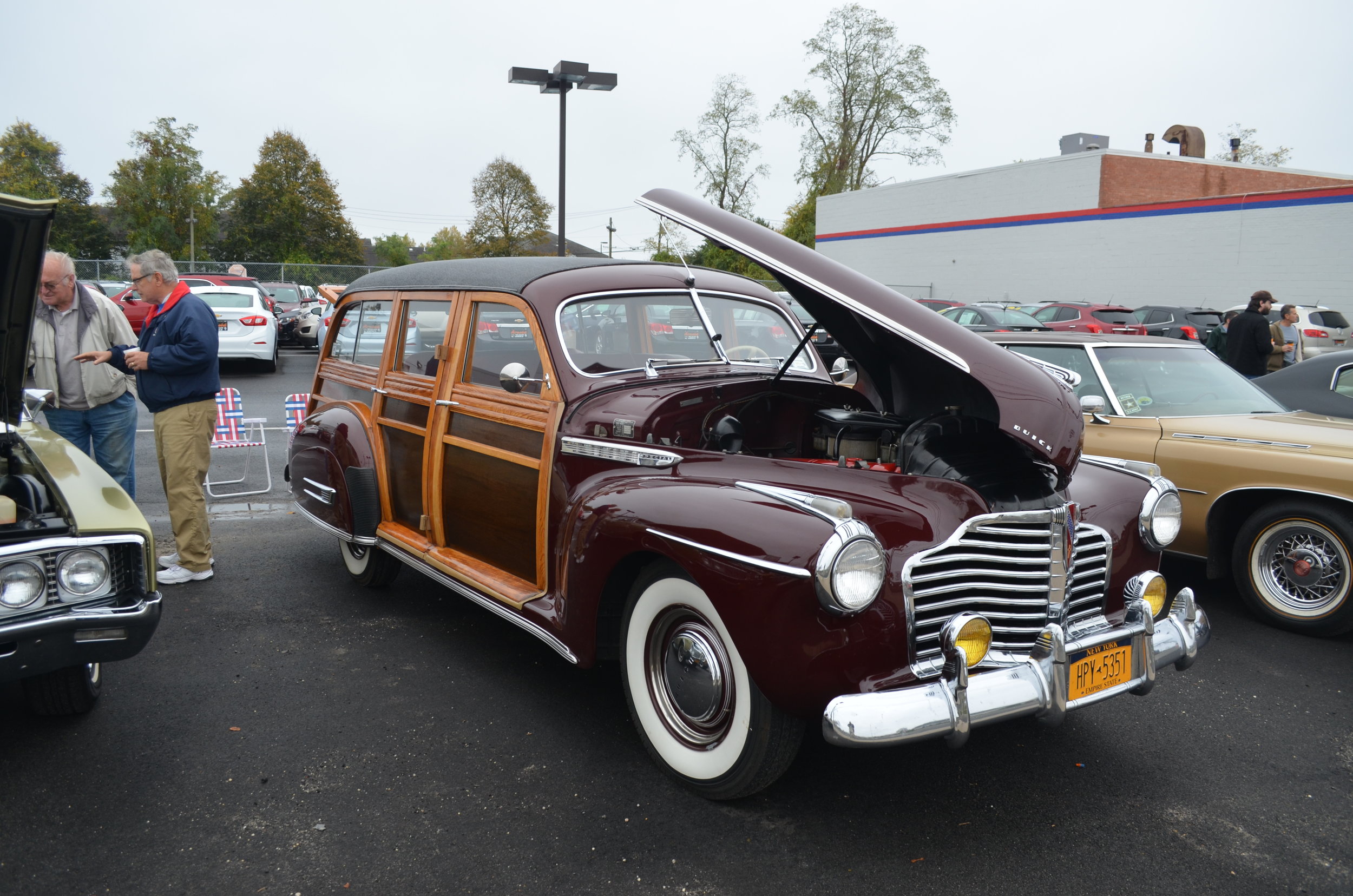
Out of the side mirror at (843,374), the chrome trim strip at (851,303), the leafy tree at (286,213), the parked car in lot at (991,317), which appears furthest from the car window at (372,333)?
the leafy tree at (286,213)

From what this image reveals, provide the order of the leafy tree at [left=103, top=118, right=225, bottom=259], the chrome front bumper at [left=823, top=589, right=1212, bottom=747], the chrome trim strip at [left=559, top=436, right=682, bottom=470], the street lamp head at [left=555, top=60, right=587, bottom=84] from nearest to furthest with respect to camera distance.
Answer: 1. the chrome front bumper at [left=823, top=589, right=1212, bottom=747]
2. the chrome trim strip at [left=559, top=436, right=682, bottom=470]
3. the street lamp head at [left=555, top=60, right=587, bottom=84]
4. the leafy tree at [left=103, top=118, right=225, bottom=259]

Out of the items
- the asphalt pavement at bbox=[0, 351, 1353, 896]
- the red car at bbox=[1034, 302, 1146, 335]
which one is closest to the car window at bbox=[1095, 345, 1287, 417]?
the asphalt pavement at bbox=[0, 351, 1353, 896]

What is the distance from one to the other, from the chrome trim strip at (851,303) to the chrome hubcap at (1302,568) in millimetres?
3011

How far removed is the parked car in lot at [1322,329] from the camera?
16.8m

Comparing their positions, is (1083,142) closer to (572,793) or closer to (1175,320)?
(1175,320)

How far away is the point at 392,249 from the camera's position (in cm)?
8612

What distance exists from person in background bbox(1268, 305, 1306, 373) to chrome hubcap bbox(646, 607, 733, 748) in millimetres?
8965

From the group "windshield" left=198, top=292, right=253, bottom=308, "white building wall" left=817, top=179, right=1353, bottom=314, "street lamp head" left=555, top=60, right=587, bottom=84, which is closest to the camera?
"street lamp head" left=555, top=60, right=587, bottom=84

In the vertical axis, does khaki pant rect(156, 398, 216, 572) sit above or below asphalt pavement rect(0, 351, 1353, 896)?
above

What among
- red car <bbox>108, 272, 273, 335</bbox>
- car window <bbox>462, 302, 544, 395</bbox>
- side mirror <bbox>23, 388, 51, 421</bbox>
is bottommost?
side mirror <bbox>23, 388, 51, 421</bbox>

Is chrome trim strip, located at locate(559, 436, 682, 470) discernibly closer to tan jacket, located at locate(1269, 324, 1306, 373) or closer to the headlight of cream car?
the headlight of cream car

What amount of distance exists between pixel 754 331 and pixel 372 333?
7.17ft

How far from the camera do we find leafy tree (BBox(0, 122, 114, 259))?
155 ft

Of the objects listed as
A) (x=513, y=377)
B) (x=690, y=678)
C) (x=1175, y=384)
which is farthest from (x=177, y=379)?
(x=1175, y=384)
